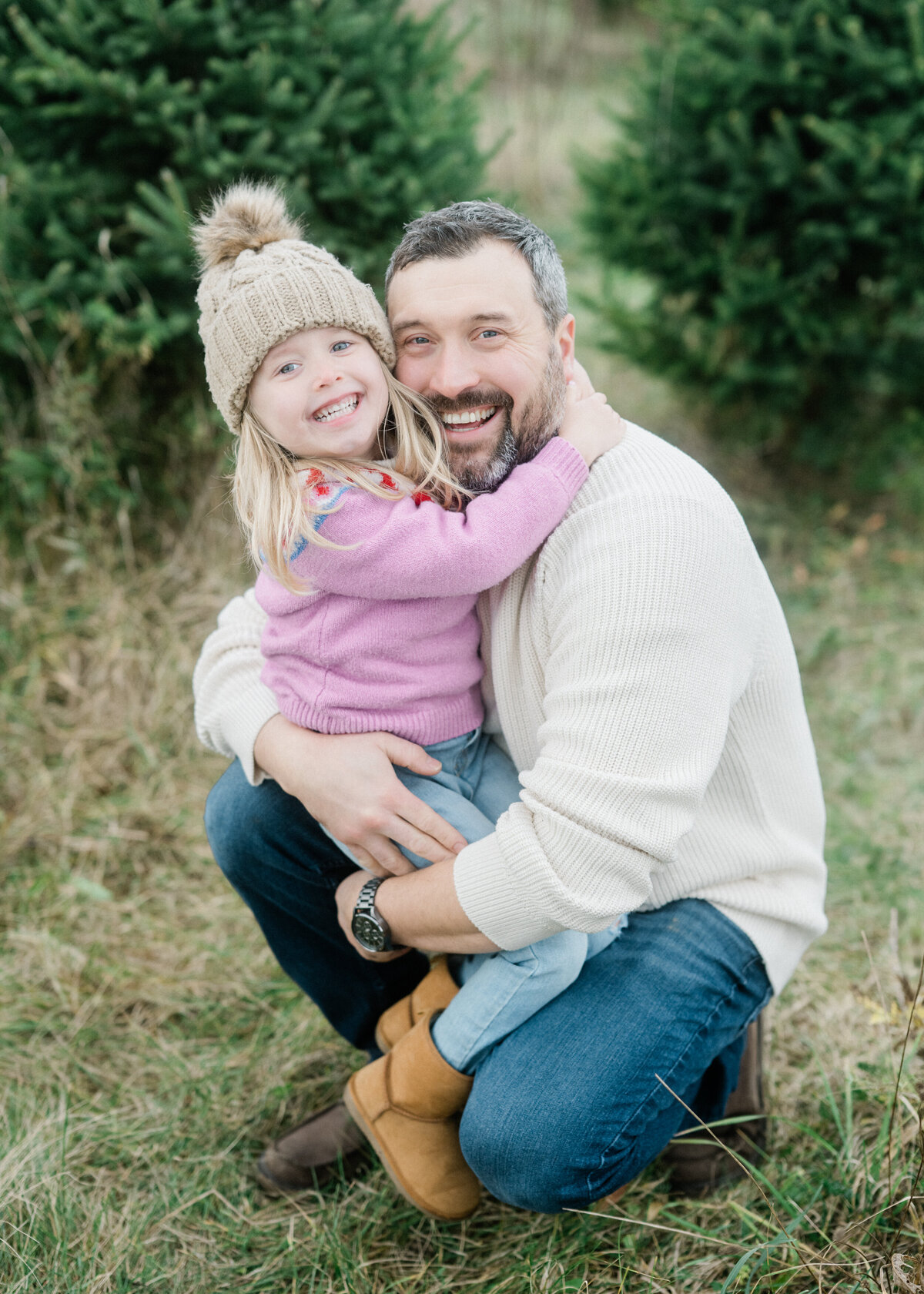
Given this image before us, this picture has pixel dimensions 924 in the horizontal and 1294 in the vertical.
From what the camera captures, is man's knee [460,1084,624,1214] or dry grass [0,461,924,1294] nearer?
man's knee [460,1084,624,1214]

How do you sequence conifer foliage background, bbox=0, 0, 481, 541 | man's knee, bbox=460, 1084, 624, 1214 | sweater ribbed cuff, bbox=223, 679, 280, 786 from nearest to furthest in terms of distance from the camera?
man's knee, bbox=460, 1084, 624, 1214 < sweater ribbed cuff, bbox=223, 679, 280, 786 < conifer foliage background, bbox=0, 0, 481, 541

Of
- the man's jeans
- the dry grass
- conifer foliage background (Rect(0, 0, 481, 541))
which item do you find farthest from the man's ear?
conifer foliage background (Rect(0, 0, 481, 541))

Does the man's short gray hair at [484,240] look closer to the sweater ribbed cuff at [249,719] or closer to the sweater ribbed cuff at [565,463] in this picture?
the sweater ribbed cuff at [565,463]

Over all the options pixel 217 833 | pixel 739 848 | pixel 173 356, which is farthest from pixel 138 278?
pixel 739 848

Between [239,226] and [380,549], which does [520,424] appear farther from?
[239,226]

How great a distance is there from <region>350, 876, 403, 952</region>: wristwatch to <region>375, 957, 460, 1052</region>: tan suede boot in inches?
4.1

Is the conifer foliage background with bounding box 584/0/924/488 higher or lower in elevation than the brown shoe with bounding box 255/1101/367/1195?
higher

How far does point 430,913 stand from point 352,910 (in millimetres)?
211

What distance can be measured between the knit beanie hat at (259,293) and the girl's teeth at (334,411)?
0.13m

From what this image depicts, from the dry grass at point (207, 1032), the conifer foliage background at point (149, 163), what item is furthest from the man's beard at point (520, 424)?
the conifer foliage background at point (149, 163)

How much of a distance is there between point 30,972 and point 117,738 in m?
0.85

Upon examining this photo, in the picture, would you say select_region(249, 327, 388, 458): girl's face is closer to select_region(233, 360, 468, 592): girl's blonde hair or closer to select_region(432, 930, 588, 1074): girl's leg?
select_region(233, 360, 468, 592): girl's blonde hair

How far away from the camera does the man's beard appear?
1791 mm

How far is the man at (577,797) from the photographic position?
153 centimetres
